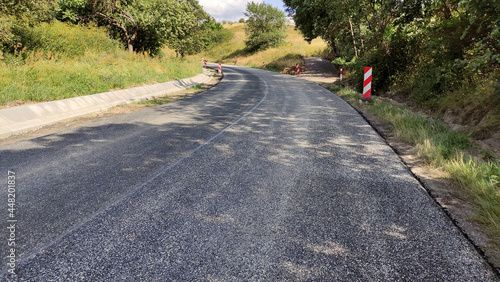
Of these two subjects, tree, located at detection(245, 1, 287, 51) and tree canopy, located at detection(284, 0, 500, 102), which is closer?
tree canopy, located at detection(284, 0, 500, 102)

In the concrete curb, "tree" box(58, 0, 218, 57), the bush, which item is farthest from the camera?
"tree" box(58, 0, 218, 57)

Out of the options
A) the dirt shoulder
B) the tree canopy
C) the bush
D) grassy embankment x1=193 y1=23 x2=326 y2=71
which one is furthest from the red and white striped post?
grassy embankment x1=193 y1=23 x2=326 y2=71

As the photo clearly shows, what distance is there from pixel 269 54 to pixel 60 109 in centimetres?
4039

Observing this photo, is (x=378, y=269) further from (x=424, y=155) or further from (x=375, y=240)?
(x=424, y=155)

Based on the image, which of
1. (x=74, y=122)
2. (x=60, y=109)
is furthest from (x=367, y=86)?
(x=60, y=109)

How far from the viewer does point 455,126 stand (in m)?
6.85

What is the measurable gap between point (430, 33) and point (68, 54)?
1609 centimetres

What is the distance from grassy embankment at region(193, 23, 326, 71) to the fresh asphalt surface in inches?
1225

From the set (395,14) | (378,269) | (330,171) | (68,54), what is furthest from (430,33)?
(68,54)

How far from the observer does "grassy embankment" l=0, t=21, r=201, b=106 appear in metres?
8.55

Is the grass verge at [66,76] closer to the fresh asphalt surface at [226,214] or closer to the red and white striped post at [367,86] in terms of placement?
the fresh asphalt surface at [226,214]

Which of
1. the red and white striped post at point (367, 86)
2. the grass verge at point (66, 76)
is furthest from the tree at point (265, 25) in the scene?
the red and white striped post at point (367, 86)

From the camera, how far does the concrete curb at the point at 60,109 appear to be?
6656 millimetres

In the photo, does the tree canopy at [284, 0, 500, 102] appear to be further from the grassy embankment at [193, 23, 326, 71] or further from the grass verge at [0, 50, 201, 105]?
the grassy embankment at [193, 23, 326, 71]
